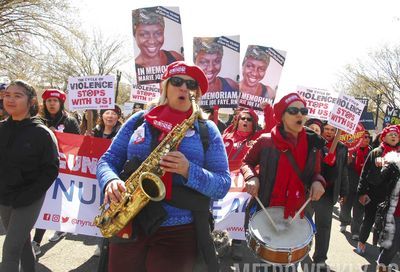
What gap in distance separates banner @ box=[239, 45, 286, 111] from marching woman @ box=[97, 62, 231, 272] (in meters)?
5.80

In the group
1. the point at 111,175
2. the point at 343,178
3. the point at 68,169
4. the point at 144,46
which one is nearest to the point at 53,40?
the point at 144,46

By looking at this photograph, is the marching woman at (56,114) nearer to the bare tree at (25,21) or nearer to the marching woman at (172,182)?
the marching woman at (172,182)

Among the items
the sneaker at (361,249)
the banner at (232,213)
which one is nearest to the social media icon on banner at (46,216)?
the banner at (232,213)

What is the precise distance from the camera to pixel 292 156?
3699 millimetres

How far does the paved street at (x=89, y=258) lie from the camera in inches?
190

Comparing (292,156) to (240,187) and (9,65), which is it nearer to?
(240,187)

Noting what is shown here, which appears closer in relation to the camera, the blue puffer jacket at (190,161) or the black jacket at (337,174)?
the blue puffer jacket at (190,161)

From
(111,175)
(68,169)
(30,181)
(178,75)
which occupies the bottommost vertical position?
(68,169)

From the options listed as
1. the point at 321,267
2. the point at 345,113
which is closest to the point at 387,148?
the point at 345,113

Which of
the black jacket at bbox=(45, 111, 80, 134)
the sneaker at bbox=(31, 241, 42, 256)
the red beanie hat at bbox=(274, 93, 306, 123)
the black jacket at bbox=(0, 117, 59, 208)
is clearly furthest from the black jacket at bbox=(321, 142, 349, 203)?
the sneaker at bbox=(31, 241, 42, 256)

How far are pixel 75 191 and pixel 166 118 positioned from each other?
3249 mm

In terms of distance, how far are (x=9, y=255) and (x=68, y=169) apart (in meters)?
2.08

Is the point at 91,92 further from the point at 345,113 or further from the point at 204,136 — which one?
the point at 204,136

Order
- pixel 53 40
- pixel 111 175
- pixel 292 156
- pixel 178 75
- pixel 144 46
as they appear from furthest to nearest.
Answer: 1. pixel 53 40
2. pixel 144 46
3. pixel 292 156
4. pixel 178 75
5. pixel 111 175
